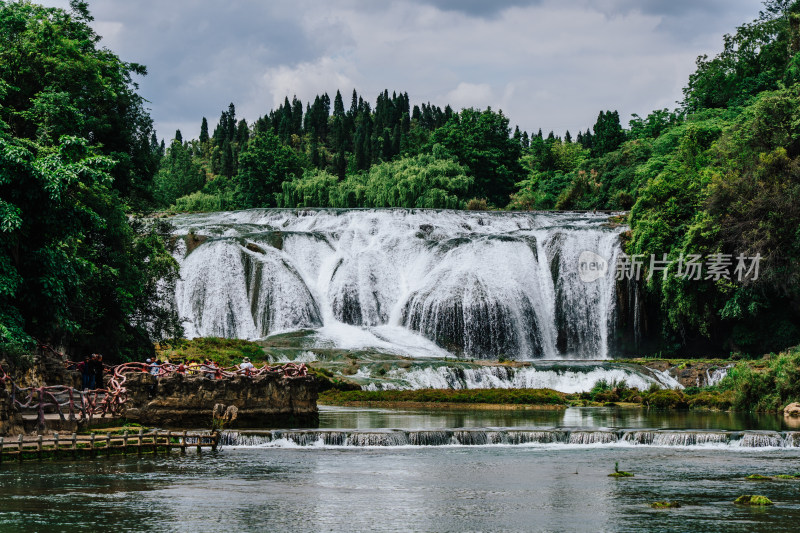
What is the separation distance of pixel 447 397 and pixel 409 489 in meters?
17.1

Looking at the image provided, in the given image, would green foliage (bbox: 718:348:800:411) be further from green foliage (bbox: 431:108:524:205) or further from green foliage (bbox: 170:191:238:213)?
green foliage (bbox: 170:191:238:213)

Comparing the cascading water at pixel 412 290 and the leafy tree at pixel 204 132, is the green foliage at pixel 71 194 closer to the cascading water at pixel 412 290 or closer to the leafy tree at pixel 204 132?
the cascading water at pixel 412 290

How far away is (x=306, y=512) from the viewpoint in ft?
48.2

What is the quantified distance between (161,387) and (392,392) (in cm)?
1230

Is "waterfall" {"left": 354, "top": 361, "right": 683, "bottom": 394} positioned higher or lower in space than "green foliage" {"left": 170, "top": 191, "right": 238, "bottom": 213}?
lower

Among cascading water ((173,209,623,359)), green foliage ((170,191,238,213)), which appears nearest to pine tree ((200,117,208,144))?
green foliage ((170,191,238,213))

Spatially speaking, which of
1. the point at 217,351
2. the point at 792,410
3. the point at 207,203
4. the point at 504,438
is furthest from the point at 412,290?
the point at 207,203

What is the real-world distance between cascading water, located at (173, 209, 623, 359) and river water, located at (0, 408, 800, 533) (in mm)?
20358

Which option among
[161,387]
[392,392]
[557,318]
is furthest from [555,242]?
[161,387]

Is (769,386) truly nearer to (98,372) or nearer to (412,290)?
(412,290)

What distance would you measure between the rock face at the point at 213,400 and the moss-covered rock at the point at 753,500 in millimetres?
13094

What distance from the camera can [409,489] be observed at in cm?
1700

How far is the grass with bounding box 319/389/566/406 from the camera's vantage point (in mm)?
33969

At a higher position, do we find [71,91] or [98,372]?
[71,91]
